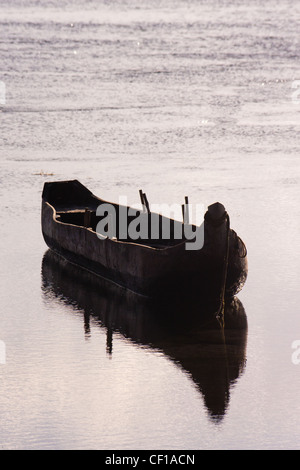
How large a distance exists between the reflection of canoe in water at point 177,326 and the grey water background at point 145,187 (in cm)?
11

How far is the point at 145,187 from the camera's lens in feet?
87.8

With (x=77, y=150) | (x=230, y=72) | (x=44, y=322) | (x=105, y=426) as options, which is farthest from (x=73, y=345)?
(x=230, y=72)

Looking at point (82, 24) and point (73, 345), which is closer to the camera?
point (73, 345)

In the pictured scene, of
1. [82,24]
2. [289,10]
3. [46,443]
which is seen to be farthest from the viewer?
[289,10]

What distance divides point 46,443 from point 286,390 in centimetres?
341

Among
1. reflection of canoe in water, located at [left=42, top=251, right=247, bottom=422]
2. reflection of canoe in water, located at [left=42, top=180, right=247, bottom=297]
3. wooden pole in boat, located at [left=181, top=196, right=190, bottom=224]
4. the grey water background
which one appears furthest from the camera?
wooden pole in boat, located at [left=181, top=196, right=190, bottom=224]

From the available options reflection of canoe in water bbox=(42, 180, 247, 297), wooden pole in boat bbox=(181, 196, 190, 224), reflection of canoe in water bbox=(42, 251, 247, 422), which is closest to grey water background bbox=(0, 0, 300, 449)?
reflection of canoe in water bbox=(42, 251, 247, 422)

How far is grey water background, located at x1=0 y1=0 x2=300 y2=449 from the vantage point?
13320mm

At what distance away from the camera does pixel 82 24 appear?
71938 millimetres

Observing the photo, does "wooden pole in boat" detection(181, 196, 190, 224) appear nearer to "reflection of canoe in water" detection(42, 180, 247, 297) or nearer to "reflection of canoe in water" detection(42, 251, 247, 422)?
"reflection of canoe in water" detection(42, 180, 247, 297)

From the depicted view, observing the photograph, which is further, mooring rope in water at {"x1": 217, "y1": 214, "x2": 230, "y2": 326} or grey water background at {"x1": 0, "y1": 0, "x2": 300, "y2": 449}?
mooring rope in water at {"x1": 217, "y1": 214, "x2": 230, "y2": 326}

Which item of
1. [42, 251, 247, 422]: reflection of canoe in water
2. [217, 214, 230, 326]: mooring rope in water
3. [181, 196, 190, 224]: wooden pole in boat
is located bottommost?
[42, 251, 247, 422]: reflection of canoe in water

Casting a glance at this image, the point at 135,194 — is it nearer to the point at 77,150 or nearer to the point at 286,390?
the point at 77,150

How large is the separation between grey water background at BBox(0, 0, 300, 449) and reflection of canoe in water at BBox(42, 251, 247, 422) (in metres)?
0.11
